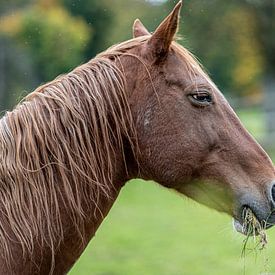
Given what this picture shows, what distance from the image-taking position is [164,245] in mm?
8672

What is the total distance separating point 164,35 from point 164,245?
638 cm

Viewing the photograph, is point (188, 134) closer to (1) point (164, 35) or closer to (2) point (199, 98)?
(2) point (199, 98)

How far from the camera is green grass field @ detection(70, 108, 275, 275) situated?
23.7 ft

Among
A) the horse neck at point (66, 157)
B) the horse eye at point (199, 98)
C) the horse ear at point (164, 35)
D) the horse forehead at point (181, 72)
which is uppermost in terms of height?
the horse ear at point (164, 35)

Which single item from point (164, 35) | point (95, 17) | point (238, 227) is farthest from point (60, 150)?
point (95, 17)

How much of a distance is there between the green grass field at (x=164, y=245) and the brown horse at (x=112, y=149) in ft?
9.50

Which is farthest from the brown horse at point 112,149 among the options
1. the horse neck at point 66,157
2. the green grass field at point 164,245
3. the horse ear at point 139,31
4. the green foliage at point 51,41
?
the green foliage at point 51,41

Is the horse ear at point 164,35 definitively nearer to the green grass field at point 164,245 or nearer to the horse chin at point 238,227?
the horse chin at point 238,227

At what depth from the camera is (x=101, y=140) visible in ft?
8.23

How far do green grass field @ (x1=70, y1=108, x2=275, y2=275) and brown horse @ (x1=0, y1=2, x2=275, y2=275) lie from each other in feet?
9.50

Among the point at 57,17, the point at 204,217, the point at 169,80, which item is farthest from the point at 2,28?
the point at 169,80

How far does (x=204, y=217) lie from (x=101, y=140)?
8695mm

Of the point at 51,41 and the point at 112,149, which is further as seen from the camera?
the point at 51,41

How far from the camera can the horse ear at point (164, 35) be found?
2.52 m
